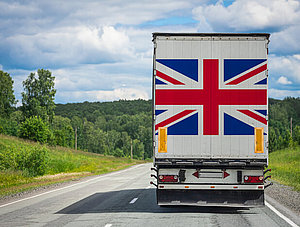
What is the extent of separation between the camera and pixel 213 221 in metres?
9.84

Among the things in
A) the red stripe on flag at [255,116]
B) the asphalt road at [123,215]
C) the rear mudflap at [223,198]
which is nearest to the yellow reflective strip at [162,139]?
the rear mudflap at [223,198]

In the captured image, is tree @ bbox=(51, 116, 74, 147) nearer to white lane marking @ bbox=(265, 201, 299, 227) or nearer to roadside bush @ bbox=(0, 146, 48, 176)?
roadside bush @ bbox=(0, 146, 48, 176)

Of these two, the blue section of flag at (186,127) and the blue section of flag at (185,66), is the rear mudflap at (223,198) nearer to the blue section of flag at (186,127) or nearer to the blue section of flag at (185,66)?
the blue section of flag at (186,127)

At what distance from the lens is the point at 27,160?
32156 mm

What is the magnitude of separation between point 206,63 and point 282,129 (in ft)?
491

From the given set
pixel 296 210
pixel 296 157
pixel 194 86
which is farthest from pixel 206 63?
pixel 296 157

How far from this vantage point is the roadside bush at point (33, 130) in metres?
73.6

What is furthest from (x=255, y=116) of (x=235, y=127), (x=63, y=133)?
(x=63, y=133)

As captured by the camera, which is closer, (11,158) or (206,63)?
(206,63)

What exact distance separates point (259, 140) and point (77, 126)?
6192 inches

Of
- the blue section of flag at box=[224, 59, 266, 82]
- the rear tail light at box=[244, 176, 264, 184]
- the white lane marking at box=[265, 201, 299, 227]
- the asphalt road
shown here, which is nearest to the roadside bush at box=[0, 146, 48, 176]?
the asphalt road

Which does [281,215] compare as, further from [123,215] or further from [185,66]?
[185,66]

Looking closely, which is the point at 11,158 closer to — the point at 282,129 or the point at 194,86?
the point at 194,86

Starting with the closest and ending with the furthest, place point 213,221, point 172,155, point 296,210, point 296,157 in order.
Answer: point 213,221, point 172,155, point 296,210, point 296,157
